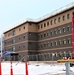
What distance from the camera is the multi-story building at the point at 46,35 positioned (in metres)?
61.3

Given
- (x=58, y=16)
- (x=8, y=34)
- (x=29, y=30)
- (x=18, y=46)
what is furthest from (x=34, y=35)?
(x=8, y=34)

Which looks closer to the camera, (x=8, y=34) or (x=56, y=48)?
(x=56, y=48)

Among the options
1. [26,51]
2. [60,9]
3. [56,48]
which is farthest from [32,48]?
[60,9]

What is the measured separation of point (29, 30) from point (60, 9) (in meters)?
17.7

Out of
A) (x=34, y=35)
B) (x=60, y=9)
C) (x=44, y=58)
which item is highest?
(x=60, y=9)

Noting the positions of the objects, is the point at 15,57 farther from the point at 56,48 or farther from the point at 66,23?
the point at 66,23

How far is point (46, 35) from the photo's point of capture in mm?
73812

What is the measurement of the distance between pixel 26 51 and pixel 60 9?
21682 millimetres

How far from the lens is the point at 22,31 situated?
274ft

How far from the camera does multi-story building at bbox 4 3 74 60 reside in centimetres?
6134

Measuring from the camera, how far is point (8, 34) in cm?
10062

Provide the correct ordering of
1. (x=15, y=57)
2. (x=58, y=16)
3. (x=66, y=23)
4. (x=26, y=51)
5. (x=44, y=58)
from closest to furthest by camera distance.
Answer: (x=66, y=23) → (x=58, y=16) → (x=44, y=58) → (x=26, y=51) → (x=15, y=57)

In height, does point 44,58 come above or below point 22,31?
below

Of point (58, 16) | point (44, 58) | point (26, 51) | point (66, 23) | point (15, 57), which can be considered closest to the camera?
point (66, 23)
